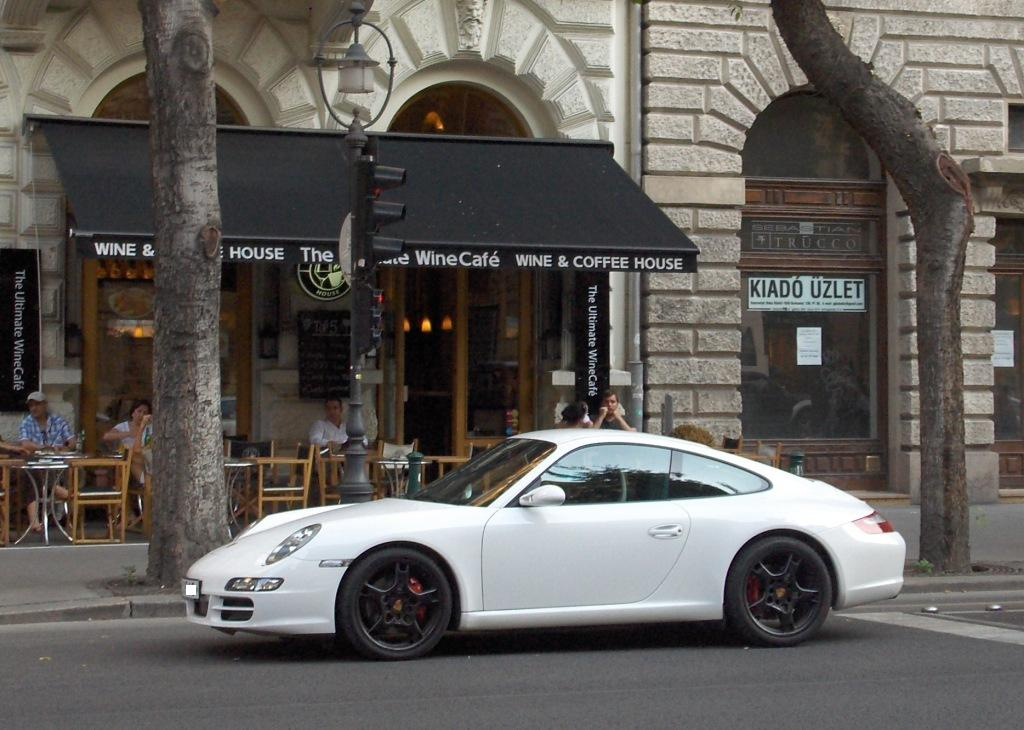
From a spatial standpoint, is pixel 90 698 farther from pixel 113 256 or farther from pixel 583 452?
pixel 113 256

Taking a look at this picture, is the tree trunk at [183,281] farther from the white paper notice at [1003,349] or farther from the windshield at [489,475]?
the white paper notice at [1003,349]

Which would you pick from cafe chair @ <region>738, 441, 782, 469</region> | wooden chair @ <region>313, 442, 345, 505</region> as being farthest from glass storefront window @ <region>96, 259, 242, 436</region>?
cafe chair @ <region>738, 441, 782, 469</region>

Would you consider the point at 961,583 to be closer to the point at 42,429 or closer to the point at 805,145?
the point at 805,145

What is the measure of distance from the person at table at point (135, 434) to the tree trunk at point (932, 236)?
7.58m

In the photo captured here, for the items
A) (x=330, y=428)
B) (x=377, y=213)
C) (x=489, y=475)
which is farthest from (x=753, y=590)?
(x=330, y=428)

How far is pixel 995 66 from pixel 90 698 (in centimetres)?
1515

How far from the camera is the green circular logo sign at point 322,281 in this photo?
1791 centimetres

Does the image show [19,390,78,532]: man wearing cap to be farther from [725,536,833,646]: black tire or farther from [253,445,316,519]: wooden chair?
[725,536,833,646]: black tire

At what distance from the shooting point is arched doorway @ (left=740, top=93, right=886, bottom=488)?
1920 centimetres

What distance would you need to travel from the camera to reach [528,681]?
847 centimetres

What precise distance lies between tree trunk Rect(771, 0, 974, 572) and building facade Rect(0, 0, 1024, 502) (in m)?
5.18

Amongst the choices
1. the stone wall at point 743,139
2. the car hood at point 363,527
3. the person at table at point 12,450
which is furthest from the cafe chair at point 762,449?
the car hood at point 363,527

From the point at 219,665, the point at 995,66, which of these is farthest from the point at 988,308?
the point at 219,665

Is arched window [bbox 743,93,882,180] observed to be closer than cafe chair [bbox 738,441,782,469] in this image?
No
